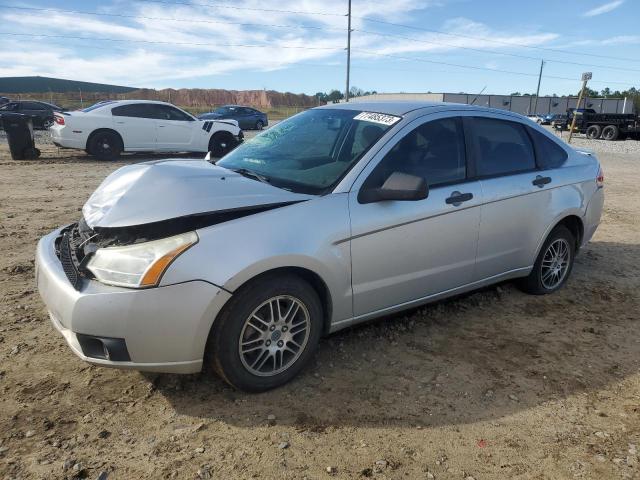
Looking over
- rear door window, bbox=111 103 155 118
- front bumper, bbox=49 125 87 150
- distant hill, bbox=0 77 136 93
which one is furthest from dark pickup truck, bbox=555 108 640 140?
distant hill, bbox=0 77 136 93

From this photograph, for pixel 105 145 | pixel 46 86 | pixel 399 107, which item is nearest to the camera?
pixel 399 107

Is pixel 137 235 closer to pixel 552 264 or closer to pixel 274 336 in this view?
pixel 274 336

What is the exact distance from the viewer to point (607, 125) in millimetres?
29297

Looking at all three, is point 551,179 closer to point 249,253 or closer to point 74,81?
point 249,253

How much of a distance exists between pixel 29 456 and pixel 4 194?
24.7 ft

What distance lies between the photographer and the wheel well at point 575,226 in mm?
4659

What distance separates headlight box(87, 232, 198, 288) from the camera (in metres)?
2.53

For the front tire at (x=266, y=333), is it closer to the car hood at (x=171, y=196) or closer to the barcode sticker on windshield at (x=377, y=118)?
the car hood at (x=171, y=196)

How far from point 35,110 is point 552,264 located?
25489 millimetres

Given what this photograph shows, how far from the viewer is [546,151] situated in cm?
449

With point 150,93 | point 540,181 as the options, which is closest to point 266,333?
point 540,181

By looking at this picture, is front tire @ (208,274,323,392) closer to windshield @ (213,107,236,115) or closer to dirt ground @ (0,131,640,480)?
dirt ground @ (0,131,640,480)

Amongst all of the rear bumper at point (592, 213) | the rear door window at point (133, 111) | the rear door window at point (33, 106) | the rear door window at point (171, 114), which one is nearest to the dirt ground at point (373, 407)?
the rear bumper at point (592, 213)

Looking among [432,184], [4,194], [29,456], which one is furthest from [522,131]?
[4,194]
